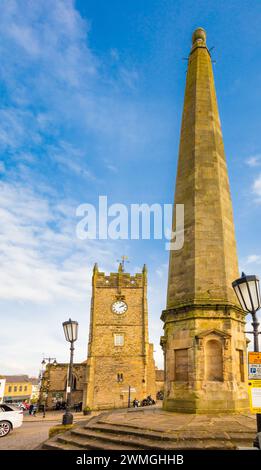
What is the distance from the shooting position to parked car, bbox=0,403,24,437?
1333 cm

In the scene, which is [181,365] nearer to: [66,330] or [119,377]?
[66,330]

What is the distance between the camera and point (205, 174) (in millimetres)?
13617

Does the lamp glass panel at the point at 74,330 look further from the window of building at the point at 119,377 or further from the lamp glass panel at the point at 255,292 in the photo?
the window of building at the point at 119,377

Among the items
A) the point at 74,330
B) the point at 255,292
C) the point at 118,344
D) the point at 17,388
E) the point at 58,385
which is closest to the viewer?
the point at 255,292

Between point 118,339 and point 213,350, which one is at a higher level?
point 118,339

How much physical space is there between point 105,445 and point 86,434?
1.23m

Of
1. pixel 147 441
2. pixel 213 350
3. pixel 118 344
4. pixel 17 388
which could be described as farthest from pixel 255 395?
pixel 17 388

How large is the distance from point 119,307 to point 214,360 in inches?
1356

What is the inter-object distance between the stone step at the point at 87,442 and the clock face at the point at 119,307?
35420mm

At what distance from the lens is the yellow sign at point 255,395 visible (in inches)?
207

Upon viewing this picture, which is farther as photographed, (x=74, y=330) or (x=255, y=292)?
(x=74, y=330)

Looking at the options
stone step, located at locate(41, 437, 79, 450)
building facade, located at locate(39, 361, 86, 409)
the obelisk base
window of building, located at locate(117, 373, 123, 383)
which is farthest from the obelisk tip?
building facade, located at locate(39, 361, 86, 409)

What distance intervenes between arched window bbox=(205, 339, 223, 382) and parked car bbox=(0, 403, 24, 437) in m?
7.94

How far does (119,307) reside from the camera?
1767 inches
